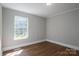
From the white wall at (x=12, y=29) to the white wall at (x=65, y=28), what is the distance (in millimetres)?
543

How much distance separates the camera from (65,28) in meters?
2.66

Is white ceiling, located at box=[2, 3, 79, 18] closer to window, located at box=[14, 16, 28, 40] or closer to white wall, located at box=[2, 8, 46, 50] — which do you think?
white wall, located at box=[2, 8, 46, 50]

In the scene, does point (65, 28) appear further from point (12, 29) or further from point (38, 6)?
point (12, 29)

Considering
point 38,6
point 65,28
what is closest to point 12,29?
point 38,6

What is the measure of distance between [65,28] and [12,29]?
2.13 meters

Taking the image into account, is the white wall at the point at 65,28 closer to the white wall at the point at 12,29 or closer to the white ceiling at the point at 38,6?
the white ceiling at the point at 38,6

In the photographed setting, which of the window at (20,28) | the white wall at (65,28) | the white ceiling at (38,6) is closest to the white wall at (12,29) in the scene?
the window at (20,28)

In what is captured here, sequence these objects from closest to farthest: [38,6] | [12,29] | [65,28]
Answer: [38,6] < [12,29] < [65,28]

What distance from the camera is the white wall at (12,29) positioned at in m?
2.22

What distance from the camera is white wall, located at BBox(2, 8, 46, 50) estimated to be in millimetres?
2221

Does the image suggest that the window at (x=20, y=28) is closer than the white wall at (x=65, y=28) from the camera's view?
No

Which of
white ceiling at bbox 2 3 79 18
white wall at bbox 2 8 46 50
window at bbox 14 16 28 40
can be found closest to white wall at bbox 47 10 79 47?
white ceiling at bbox 2 3 79 18

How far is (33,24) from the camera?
3020mm

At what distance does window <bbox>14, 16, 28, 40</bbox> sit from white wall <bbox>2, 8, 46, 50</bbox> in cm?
13
